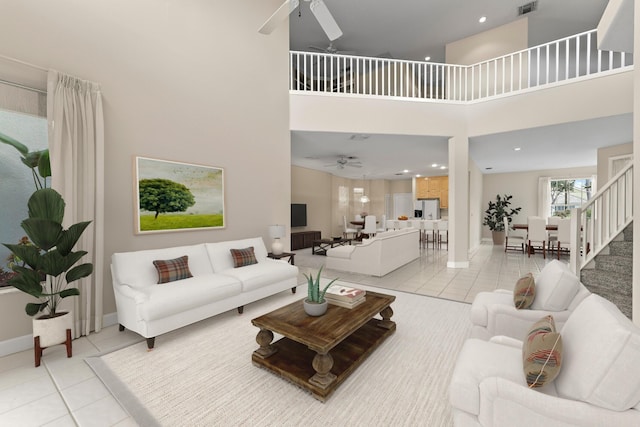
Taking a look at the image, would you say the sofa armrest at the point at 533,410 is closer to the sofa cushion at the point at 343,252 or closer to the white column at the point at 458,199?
the sofa cushion at the point at 343,252

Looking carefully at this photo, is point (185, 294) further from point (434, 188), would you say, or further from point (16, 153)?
point (434, 188)

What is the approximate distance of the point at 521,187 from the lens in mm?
10117

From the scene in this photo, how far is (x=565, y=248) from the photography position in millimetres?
7145

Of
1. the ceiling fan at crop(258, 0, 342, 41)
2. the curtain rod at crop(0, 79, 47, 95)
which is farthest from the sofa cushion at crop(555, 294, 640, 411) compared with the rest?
the curtain rod at crop(0, 79, 47, 95)

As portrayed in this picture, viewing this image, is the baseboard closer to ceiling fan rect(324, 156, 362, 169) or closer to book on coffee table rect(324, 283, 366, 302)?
book on coffee table rect(324, 283, 366, 302)

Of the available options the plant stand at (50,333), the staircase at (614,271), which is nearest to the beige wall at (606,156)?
the staircase at (614,271)

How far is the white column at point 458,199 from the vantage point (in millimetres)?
5980

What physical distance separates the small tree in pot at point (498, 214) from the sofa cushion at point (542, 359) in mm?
9694

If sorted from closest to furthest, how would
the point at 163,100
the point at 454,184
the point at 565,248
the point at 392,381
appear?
the point at 392,381 → the point at 163,100 → the point at 454,184 → the point at 565,248

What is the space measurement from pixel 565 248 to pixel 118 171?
9.93 meters

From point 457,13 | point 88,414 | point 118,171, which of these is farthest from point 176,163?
point 457,13

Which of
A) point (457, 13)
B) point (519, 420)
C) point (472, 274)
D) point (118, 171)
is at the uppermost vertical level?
point (457, 13)

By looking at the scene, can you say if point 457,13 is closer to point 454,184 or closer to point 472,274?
point 454,184

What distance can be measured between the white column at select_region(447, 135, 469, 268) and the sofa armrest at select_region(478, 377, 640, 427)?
5.14m
